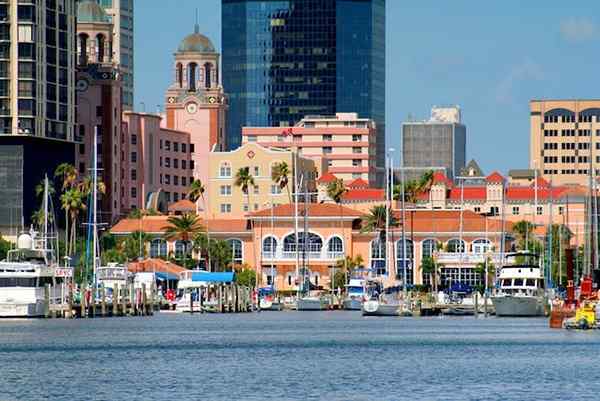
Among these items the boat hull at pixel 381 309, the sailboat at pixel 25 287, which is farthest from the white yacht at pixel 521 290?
the sailboat at pixel 25 287

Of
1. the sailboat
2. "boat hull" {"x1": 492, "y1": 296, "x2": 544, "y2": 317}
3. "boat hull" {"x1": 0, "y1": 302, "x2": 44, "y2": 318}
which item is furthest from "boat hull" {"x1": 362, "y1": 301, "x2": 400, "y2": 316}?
"boat hull" {"x1": 0, "y1": 302, "x2": 44, "y2": 318}

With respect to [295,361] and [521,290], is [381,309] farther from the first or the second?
[295,361]

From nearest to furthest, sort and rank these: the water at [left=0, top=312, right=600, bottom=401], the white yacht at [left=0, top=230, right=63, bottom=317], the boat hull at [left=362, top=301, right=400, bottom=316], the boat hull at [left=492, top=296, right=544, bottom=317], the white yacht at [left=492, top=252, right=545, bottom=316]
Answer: the water at [left=0, top=312, right=600, bottom=401] → the white yacht at [left=0, top=230, right=63, bottom=317] → the white yacht at [left=492, top=252, right=545, bottom=316] → the boat hull at [left=492, top=296, right=544, bottom=317] → the boat hull at [left=362, top=301, right=400, bottom=316]

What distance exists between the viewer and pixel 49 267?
175 m

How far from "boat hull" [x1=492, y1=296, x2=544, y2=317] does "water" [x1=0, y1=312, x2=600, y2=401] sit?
933 cm

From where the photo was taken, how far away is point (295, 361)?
4688 inches

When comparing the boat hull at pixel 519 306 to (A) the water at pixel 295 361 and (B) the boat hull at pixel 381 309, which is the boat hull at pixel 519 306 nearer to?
(A) the water at pixel 295 361

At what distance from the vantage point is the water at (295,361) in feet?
319

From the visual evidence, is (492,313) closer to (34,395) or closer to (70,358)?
(70,358)

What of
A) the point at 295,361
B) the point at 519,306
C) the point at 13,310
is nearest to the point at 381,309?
the point at 519,306

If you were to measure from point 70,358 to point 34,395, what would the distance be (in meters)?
25.8

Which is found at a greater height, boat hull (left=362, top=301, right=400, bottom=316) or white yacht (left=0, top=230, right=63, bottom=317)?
white yacht (left=0, top=230, right=63, bottom=317)

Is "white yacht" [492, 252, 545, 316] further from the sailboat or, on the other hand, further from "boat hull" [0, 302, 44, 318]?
"boat hull" [0, 302, 44, 318]

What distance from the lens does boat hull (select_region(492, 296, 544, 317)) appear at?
180 meters
